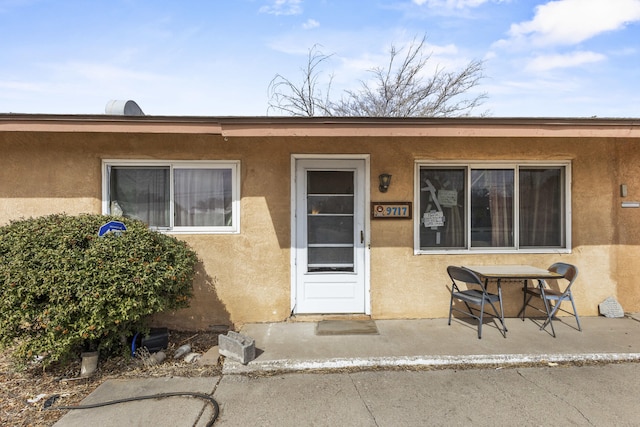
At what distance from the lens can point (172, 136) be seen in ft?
14.6

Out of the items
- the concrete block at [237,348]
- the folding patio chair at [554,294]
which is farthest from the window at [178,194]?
the folding patio chair at [554,294]

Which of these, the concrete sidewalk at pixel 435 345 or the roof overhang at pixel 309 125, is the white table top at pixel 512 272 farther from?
the roof overhang at pixel 309 125

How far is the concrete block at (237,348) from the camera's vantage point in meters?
3.49

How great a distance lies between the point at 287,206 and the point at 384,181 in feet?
4.56

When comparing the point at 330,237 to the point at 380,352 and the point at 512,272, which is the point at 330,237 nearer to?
the point at 380,352

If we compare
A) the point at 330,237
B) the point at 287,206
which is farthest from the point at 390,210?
the point at 287,206

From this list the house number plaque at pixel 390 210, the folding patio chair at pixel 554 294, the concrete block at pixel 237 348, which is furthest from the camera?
the house number plaque at pixel 390 210

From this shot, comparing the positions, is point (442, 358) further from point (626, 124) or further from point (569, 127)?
point (626, 124)

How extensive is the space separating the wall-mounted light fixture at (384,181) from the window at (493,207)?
481mm

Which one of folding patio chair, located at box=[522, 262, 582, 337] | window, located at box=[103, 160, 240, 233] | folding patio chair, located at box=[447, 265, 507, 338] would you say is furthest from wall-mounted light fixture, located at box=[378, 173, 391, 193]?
folding patio chair, located at box=[522, 262, 582, 337]

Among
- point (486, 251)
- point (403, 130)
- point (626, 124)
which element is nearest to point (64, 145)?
point (403, 130)

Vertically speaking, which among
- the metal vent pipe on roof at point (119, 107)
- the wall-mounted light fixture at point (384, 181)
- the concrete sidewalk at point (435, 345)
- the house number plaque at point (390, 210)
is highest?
the metal vent pipe on roof at point (119, 107)

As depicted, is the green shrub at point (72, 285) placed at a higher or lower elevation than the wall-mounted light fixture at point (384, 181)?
lower

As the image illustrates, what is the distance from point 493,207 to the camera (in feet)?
16.1
